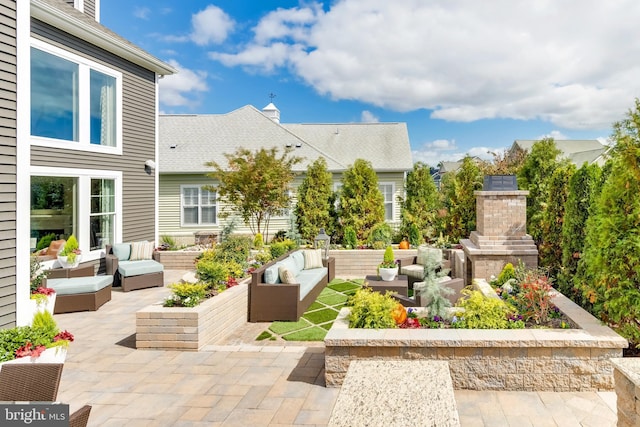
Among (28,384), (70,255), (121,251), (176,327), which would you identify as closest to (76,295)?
(70,255)

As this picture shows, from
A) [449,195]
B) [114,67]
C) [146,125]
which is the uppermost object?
[114,67]

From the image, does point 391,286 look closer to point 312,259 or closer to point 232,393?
point 312,259

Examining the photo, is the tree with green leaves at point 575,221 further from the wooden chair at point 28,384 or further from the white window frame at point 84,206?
the white window frame at point 84,206

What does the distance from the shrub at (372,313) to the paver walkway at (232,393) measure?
819 mm

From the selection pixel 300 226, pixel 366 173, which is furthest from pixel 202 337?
pixel 366 173

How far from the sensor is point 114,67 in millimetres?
11219

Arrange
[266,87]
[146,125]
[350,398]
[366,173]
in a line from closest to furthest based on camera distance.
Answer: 1. [350,398]
2. [146,125]
3. [366,173]
4. [266,87]

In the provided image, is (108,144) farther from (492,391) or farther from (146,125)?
(492,391)

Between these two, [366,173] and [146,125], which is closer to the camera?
[146,125]

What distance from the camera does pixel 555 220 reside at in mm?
8859

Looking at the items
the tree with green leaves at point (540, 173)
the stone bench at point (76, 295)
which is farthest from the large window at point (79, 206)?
the tree with green leaves at point (540, 173)

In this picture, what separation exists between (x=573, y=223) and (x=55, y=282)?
10502 millimetres

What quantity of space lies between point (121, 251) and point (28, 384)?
27.6 ft

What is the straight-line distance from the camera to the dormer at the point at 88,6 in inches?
460
